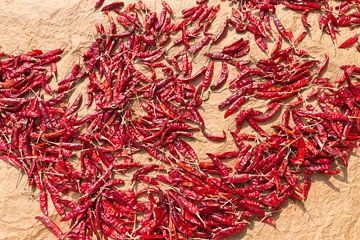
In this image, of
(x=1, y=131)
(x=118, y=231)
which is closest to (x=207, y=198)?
(x=118, y=231)

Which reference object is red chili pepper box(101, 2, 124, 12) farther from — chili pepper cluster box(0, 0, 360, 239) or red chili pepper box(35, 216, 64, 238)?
red chili pepper box(35, 216, 64, 238)

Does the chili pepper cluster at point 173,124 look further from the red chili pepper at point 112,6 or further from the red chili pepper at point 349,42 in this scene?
the red chili pepper at point 112,6

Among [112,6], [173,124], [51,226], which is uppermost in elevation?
[112,6]

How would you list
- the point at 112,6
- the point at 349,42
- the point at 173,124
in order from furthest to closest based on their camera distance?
the point at 112,6, the point at 349,42, the point at 173,124

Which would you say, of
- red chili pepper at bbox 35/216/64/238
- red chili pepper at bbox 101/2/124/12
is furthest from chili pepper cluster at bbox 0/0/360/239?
red chili pepper at bbox 101/2/124/12

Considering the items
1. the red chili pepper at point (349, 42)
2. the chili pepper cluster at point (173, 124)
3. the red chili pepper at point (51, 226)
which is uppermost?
the red chili pepper at point (349, 42)

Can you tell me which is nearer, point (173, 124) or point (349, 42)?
point (173, 124)

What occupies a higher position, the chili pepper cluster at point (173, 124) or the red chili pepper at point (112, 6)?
the red chili pepper at point (112, 6)

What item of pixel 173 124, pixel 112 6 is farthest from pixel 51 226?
pixel 112 6

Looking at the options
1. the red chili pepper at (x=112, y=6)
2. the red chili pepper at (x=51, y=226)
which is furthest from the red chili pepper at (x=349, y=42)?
the red chili pepper at (x=51, y=226)

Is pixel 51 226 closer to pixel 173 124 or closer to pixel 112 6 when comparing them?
pixel 173 124
